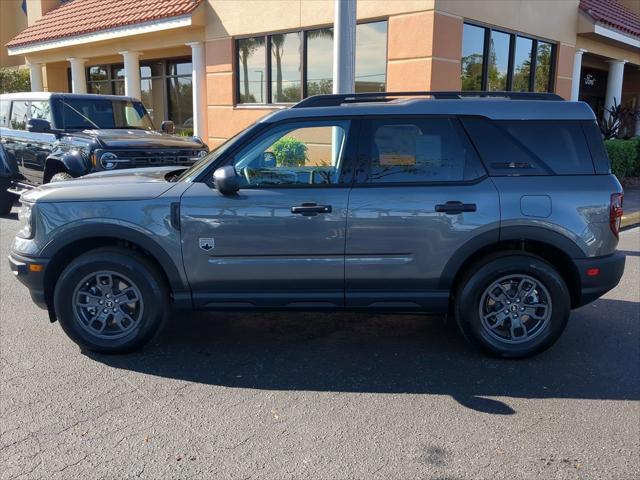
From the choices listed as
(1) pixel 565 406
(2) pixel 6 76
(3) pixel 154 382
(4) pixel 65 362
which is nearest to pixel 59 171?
(4) pixel 65 362

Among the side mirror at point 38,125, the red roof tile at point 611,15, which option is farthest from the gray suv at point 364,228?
the red roof tile at point 611,15

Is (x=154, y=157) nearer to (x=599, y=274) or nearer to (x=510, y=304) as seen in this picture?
(x=510, y=304)

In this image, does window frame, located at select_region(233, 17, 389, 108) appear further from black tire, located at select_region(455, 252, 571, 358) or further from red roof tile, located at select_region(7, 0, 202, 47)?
black tire, located at select_region(455, 252, 571, 358)

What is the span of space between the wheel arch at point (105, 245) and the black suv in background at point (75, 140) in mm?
4008

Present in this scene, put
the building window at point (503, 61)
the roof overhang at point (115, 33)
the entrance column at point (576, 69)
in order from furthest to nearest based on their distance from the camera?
1. the entrance column at point (576, 69)
2. the roof overhang at point (115, 33)
3. the building window at point (503, 61)

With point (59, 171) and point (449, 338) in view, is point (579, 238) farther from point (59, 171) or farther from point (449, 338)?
point (59, 171)

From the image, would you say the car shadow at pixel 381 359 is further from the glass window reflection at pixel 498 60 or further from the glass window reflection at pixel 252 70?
the glass window reflection at pixel 252 70

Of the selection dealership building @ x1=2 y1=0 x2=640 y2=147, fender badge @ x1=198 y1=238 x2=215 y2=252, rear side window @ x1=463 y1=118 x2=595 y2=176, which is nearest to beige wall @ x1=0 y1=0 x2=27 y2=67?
dealership building @ x1=2 y1=0 x2=640 y2=147

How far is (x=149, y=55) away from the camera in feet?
56.4

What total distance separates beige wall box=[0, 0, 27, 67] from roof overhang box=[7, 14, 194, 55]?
8404 millimetres

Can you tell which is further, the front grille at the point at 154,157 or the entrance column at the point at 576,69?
the entrance column at the point at 576,69

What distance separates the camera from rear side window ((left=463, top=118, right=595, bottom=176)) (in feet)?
14.1

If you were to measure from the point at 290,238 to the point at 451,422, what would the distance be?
5.49ft

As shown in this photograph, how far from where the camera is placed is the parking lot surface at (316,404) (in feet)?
10.2
